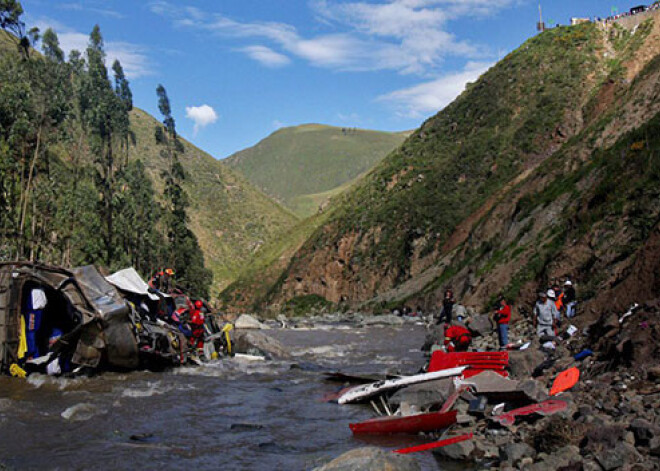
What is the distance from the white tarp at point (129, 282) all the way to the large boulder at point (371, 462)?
35.9 ft

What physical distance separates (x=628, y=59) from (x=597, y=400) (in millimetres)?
60785

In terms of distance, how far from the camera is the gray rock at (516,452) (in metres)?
7.47

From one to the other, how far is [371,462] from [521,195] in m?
37.5

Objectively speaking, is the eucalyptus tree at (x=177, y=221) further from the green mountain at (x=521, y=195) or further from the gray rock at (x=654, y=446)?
the gray rock at (x=654, y=446)

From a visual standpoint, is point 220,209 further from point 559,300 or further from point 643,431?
point 643,431

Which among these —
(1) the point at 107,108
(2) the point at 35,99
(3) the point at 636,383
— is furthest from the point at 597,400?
(1) the point at 107,108

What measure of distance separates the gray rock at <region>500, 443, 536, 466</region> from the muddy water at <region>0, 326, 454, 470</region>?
1.01 metres

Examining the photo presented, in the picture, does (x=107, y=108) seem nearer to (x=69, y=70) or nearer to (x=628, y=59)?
(x=69, y=70)

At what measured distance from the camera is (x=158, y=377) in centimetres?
1597

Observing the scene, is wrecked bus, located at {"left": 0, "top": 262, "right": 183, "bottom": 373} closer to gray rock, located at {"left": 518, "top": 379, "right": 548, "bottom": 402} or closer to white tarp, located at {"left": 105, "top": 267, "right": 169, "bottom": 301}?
white tarp, located at {"left": 105, "top": 267, "right": 169, "bottom": 301}

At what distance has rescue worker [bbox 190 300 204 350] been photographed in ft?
62.6

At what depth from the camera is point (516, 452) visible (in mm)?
7555

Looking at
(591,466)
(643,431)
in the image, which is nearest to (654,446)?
(643,431)

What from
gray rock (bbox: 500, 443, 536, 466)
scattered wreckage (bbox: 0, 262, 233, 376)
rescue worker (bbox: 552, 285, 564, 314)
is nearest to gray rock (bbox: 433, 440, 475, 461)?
gray rock (bbox: 500, 443, 536, 466)
